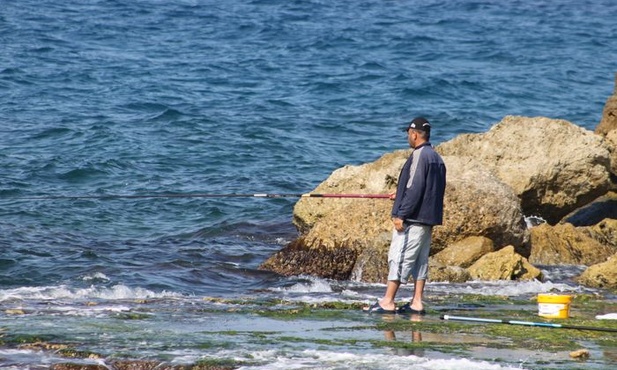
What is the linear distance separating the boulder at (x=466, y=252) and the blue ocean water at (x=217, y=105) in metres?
1.86

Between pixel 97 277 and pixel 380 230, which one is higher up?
pixel 380 230

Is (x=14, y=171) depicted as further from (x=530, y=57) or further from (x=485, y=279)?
(x=530, y=57)

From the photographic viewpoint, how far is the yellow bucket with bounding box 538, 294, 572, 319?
9852 millimetres

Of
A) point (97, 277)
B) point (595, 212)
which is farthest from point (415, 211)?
point (595, 212)

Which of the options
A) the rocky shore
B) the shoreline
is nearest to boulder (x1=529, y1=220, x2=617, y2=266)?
the rocky shore

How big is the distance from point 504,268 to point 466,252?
628 mm

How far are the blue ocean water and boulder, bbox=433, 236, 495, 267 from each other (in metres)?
1.86

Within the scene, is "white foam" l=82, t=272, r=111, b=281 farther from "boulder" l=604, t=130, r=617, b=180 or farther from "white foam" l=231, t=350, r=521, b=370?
"boulder" l=604, t=130, r=617, b=180

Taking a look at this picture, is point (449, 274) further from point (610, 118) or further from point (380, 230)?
point (610, 118)

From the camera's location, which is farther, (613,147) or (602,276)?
(613,147)

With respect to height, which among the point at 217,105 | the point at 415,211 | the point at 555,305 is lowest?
the point at 217,105

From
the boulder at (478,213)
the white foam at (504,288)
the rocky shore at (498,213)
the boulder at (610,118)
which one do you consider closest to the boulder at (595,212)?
the rocky shore at (498,213)

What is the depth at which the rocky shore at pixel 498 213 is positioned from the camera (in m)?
13.0

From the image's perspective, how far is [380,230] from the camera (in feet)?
44.0
